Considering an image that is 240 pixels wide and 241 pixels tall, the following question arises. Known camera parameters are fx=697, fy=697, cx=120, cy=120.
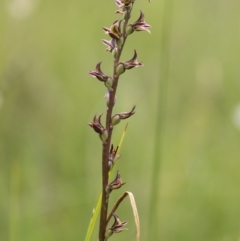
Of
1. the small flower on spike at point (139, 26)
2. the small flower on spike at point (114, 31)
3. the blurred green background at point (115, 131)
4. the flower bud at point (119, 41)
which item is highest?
the small flower on spike at point (139, 26)

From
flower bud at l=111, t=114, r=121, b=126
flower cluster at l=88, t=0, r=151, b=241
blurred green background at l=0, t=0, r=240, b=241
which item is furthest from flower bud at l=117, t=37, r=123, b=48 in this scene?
blurred green background at l=0, t=0, r=240, b=241

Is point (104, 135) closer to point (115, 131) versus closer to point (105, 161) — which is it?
point (105, 161)

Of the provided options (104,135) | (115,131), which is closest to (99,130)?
(104,135)

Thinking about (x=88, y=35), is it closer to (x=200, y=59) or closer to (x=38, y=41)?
(x=38, y=41)

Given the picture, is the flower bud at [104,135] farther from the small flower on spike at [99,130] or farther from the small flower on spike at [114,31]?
the small flower on spike at [114,31]

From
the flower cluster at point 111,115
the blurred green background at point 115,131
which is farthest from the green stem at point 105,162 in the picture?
the blurred green background at point 115,131

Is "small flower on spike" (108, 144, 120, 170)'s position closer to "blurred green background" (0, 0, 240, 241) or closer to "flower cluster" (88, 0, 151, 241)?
"flower cluster" (88, 0, 151, 241)

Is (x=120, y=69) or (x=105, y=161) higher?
(x=120, y=69)

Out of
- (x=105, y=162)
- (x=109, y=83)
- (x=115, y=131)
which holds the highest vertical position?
(x=109, y=83)

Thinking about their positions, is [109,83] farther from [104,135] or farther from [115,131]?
[115,131]

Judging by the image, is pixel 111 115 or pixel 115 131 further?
pixel 115 131
